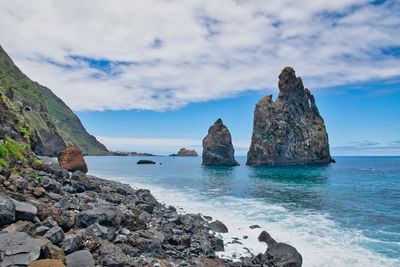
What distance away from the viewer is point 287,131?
12988 cm

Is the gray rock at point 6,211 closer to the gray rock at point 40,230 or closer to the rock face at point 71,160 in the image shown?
the gray rock at point 40,230

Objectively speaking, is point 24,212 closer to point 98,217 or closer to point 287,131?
point 98,217

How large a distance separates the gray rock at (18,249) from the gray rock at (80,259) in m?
0.92

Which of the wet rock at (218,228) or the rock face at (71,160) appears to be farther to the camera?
the rock face at (71,160)

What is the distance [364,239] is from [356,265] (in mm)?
4366

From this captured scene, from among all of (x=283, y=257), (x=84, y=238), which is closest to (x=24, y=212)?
(x=84, y=238)

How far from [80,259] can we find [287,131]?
133845mm

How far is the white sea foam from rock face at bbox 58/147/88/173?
44.7ft

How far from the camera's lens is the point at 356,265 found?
38.5ft

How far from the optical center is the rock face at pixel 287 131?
126375 mm

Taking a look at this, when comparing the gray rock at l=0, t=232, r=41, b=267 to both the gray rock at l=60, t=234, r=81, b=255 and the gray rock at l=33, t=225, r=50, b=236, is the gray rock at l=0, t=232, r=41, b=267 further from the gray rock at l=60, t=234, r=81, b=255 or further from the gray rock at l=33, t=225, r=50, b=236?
the gray rock at l=60, t=234, r=81, b=255

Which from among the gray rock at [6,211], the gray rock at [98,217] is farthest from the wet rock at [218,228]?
the gray rock at [6,211]

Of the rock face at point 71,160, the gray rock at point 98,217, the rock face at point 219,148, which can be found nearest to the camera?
the gray rock at point 98,217

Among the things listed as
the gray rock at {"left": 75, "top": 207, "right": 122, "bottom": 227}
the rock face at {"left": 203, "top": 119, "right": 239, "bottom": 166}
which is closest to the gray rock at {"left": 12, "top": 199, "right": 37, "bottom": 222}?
the gray rock at {"left": 75, "top": 207, "right": 122, "bottom": 227}
